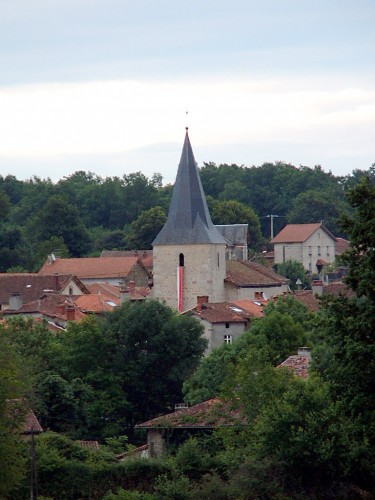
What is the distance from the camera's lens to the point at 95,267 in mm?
106562

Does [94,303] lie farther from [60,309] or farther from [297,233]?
[297,233]

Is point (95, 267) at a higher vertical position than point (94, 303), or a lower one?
higher

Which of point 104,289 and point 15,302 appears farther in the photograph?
point 104,289

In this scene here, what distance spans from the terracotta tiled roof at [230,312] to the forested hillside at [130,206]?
4330 centimetres

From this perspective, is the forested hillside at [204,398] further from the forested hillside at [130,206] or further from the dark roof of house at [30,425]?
the forested hillside at [130,206]

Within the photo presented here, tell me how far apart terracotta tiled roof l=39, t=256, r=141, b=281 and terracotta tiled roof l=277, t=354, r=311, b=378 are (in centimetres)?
5649

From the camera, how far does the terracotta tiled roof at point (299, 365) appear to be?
147 ft

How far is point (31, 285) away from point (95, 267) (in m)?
16.4

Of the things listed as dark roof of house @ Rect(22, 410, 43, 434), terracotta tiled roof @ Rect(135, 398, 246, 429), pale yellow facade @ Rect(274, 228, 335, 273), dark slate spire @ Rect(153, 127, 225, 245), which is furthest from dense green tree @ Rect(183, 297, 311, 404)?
pale yellow facade @ Rect(274, 228, 335, 273)

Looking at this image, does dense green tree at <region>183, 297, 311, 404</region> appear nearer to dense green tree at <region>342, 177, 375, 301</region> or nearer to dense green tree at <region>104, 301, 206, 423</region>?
dense green tree at <region>104, 301, 206, 423</region>

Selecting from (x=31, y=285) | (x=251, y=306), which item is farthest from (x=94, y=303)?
(x=31, y=285)

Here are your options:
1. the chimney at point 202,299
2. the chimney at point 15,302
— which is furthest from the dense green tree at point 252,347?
the chimney at point 15,302

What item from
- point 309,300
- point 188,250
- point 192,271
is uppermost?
point 188,250

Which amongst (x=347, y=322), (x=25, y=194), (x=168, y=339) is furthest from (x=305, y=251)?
(x=347, y=322)
